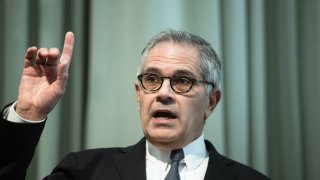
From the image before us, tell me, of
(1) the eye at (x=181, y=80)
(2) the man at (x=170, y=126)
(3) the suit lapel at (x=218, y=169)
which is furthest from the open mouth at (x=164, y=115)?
(3) the suit lapel at (x=218, y=169)

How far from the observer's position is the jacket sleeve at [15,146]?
3.85ft

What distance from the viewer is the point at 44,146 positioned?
1787mm

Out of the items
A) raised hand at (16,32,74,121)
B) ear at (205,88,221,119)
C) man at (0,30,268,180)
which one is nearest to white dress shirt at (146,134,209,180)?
man at (0,30,268,180)

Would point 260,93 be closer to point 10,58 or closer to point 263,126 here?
point 263,126

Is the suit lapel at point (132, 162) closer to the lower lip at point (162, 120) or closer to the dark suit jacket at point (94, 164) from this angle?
the dark suit jacket at point (94, 164)

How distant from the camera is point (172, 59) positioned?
1491 mm

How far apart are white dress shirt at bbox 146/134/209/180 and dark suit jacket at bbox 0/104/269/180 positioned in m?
0.03

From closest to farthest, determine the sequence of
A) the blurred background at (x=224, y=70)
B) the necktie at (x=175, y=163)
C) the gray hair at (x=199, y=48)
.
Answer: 1. the necktie at (x=175, y=163)
2. the gray hair at (x=199, y=48)
3. the blurred background at (x=224, y=70)

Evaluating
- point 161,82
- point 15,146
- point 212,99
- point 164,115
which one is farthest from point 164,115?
point 15,146

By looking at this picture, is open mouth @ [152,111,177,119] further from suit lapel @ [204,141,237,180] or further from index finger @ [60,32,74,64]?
index finger @ [60,32,74,64]

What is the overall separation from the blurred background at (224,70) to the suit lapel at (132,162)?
26 cm

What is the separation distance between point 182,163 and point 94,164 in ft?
1.06

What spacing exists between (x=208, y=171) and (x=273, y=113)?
677mm

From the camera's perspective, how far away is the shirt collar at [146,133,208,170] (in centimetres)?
151
